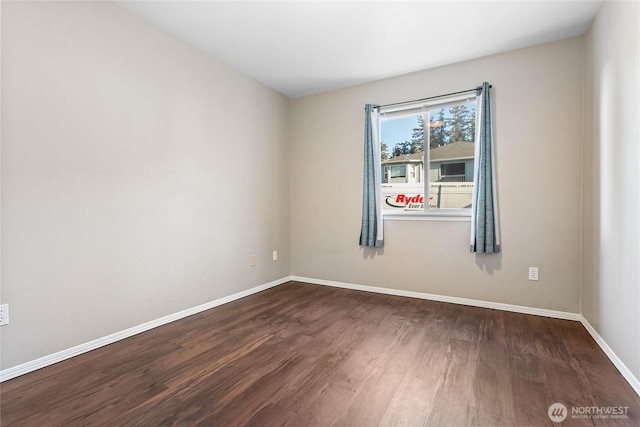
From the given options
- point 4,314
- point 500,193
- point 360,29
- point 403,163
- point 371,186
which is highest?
point 360,29

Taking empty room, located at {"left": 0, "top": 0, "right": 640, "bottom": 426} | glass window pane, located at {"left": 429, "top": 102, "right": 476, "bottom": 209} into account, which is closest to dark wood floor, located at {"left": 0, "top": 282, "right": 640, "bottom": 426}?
empty room, located at {"left": 0, "top": 0, "right": 640, "bottom": 426}

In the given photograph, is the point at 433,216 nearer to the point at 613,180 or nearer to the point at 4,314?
the point at 613,180

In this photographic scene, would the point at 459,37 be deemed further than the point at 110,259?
Yes

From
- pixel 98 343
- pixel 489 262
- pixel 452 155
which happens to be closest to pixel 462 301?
pixel 489 262

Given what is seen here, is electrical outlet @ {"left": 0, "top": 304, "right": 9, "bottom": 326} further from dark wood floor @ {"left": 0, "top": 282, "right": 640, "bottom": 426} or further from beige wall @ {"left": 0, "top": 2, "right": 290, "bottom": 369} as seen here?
dark wood floor @ {"left": 0, "top": 282, "right": 640, "bottom": 426}

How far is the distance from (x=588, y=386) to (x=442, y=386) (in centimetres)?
79

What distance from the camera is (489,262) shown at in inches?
117

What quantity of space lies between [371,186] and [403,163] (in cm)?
46

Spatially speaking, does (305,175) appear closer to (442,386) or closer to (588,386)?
(442,386)

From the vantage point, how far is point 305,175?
406cm

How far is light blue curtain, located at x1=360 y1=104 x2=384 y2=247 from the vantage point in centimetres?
350

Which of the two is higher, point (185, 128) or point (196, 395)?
point (185, 128)

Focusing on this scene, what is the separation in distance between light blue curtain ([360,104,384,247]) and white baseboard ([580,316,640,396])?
1889 millimetres

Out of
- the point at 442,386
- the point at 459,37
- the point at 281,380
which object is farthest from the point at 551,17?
the point at 281,380
